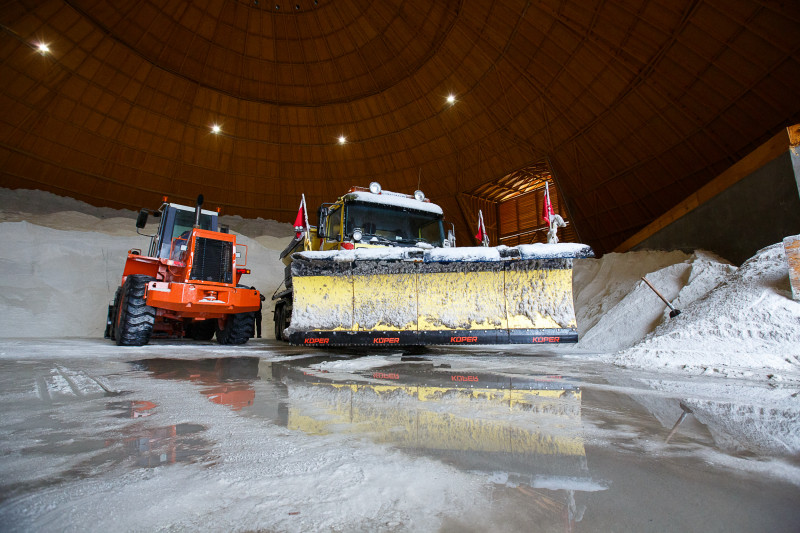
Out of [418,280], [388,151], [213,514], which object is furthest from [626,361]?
[388,151]

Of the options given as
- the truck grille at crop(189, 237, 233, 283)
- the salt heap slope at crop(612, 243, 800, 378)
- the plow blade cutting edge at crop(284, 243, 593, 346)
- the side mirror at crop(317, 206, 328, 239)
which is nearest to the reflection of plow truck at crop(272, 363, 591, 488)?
the salt heap slope at crop(612, 243, 800, 378)

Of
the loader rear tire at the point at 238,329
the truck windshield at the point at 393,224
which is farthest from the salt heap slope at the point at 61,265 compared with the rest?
the truck windshield at the point at 393,224

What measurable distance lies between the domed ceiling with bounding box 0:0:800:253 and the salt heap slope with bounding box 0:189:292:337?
1.43 m

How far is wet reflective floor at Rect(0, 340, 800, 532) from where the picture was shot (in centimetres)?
111

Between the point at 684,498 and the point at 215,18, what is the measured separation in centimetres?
2176

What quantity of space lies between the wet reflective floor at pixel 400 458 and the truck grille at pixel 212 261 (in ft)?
15.8

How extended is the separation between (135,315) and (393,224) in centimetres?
520

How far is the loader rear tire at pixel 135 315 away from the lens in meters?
7.18

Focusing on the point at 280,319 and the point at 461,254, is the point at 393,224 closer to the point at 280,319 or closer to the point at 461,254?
the point at 461,254

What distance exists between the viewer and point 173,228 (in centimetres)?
891

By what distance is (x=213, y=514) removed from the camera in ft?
3.62

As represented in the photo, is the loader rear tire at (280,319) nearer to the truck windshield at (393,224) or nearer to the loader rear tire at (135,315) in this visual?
the loader rear tire at (135,315)

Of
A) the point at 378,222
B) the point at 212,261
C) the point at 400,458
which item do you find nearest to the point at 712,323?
the point at 400,458

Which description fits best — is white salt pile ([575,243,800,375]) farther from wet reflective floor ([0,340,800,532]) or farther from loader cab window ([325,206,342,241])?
loader cab window ([325,206,342,241])
